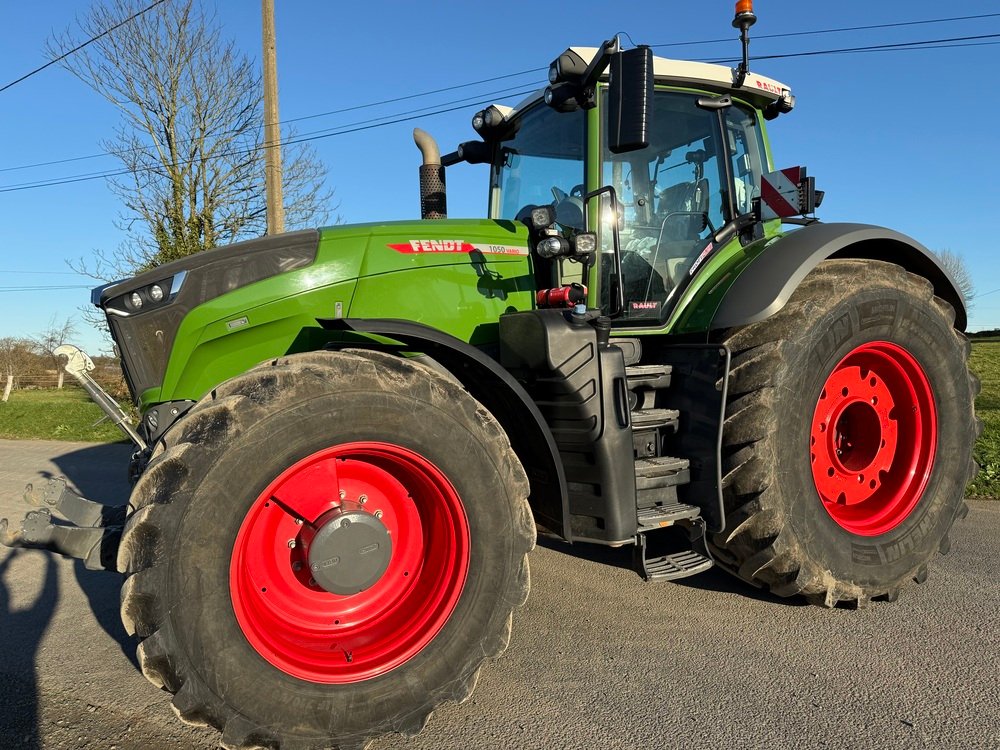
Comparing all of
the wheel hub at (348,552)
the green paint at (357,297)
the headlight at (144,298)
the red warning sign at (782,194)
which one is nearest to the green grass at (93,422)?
the red warning sign at (782,194)

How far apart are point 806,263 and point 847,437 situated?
41.2 inches

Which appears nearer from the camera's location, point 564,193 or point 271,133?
point 564,193

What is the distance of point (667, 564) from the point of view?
2.97 meters

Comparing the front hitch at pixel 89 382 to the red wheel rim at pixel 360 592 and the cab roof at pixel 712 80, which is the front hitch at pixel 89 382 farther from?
the cab roof at pixel 712 80

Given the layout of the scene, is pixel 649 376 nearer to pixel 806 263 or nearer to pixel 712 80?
pixel 806 263

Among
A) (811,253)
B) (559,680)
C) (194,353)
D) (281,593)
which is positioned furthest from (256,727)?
(811,253)

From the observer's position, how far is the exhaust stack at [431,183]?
155 inches

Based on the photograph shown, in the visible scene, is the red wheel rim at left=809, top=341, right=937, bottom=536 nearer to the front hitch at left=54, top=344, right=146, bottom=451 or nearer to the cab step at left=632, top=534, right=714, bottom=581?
the cab step at left=632, top=534, right=714, bottom=581

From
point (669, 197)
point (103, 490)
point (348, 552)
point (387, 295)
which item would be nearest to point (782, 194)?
point (669, 197)

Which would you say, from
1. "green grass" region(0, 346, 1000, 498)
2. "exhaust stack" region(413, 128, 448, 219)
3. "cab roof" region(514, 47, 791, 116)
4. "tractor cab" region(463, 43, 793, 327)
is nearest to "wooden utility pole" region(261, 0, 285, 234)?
"green grass" region(0, 346, 1000, 498)

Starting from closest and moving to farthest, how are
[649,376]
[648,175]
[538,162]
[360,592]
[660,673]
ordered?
1. [360,592]
2. [660,673]
3. [649,376]
4. [648,175]
5. [538,162]

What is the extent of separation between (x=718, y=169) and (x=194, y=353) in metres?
2.70

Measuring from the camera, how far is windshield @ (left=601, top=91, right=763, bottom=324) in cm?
338

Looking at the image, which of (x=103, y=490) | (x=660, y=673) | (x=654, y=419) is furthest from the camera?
(x=103, y=490)
